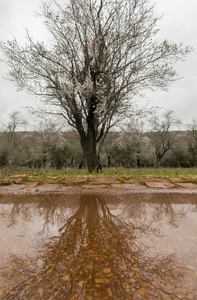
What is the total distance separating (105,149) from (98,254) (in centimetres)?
2420

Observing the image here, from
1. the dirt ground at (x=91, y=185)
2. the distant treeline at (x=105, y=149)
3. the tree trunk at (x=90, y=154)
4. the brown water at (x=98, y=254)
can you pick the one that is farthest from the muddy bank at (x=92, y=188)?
the distant treeline at (x=105, y=149)

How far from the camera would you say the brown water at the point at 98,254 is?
1098mm

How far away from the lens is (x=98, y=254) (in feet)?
4.96

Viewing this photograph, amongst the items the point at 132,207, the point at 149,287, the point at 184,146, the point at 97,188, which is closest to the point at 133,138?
the point at 184,146

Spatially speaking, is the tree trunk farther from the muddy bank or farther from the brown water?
the brown water

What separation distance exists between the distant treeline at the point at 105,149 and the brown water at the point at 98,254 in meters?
17.7

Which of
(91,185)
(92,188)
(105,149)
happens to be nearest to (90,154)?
(91,185)

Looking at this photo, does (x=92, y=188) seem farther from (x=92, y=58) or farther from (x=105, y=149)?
(x=105, y=149)

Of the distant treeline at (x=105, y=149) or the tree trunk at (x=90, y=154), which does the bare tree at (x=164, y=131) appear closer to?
the distant treeline at (x=105, y=149)

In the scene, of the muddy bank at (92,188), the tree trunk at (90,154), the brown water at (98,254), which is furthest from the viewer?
the tree trunk at (90,154)

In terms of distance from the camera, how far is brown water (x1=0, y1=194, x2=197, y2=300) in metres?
1.10

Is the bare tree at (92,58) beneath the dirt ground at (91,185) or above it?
above

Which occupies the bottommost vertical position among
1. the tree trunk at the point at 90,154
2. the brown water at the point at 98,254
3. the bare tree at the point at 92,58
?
the brown water at the point at 98,254

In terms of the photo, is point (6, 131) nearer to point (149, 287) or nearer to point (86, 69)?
point (86, 69)
